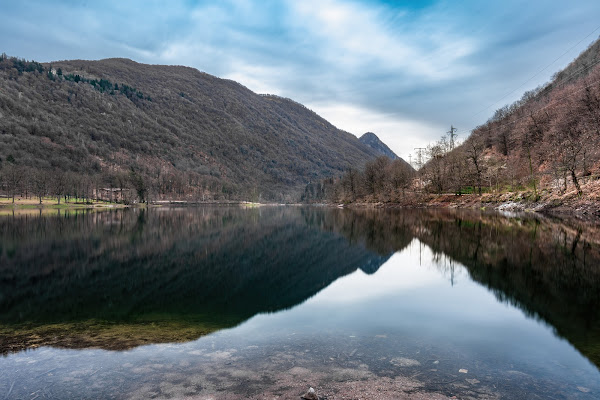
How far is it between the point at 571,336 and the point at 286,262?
15.4 metres

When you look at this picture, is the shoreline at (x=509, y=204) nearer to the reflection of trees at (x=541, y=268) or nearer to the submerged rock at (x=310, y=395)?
the reflection of trees at (x=541, y=268)

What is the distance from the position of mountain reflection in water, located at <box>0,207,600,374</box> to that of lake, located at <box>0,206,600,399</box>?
3.6 inches

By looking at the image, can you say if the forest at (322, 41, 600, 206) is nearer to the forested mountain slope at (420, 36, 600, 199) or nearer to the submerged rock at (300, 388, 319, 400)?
Result: the forested mountain slope at (420, 36, 600, 199)

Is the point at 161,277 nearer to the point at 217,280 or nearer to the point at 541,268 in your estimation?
the point at 217,280

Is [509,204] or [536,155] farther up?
[536,155]

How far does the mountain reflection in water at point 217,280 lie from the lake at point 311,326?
0.30 feet

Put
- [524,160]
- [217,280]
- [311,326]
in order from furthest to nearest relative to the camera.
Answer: [524,160]
[217,280]
[311,326]

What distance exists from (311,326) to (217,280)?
814 centimetres

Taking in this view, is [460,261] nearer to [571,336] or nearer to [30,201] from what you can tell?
[571,336]

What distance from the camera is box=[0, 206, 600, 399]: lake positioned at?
649 centimetres

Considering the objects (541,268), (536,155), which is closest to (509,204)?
(536,155)

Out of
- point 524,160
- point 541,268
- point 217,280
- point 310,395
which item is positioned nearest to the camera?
point 310,395

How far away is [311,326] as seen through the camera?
10.1 m

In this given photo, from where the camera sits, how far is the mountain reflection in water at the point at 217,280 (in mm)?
9805
